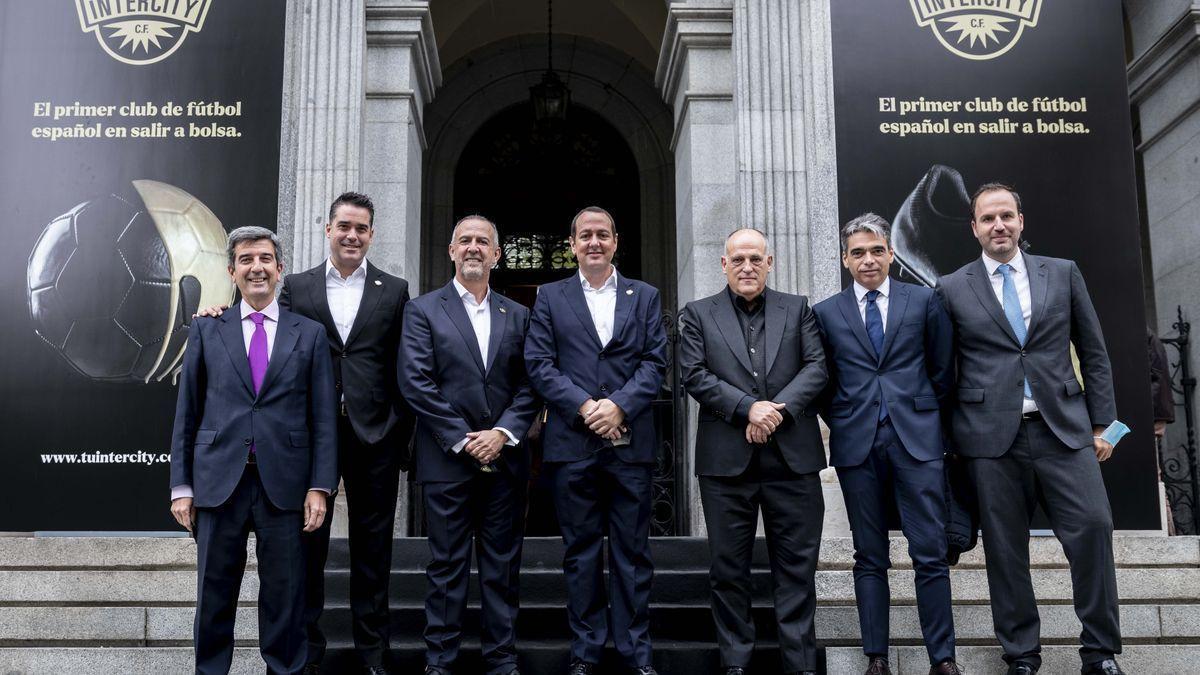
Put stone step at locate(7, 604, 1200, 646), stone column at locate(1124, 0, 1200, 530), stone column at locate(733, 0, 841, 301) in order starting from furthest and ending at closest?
stone column at locate(1124, 0, 1200, 530) < stone column at locate(733, 0, 841, 301) < stone step at locate(7, 604, 1200, 646)

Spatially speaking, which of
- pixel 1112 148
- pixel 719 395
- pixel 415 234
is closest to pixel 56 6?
pixel 415 234

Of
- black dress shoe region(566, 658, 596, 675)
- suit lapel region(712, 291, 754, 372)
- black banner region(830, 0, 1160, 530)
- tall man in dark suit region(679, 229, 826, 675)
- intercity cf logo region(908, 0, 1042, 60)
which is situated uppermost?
intercity cf logo region(908, 0, 1042, 60)

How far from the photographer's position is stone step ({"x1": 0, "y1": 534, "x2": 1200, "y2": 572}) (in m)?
6.08

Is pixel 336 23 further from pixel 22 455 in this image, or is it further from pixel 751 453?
pixel 751 453

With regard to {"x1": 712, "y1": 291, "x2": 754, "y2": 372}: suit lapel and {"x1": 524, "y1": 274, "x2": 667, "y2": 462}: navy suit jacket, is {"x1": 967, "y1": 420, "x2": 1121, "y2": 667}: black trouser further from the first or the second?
{"x1": 524, "y1": 274, "x2": 667, "y2": 462}: navy suit jacket

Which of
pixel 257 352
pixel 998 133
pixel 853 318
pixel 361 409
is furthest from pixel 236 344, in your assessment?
pixel 998 133

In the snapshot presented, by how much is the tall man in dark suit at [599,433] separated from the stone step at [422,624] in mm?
666

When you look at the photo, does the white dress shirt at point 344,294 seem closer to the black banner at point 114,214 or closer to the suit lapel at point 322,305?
the suit lapel at point 322,305

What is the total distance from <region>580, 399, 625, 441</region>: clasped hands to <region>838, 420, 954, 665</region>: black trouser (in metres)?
1.11

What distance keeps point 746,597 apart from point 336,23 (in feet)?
16.9

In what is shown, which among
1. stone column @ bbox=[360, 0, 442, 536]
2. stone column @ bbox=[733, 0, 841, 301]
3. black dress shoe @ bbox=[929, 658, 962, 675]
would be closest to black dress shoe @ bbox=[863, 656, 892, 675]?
black dress shoe @ bbox=[929, 658, 962, 675]

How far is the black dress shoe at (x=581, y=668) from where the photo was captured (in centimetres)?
463

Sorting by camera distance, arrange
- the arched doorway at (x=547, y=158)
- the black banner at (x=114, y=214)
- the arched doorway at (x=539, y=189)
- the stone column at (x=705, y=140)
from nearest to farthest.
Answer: the black banner at (x=114, y=214) → the stone column at (x=705, y=140) → the arched doorway at (x=547, y=158) → the arched doorway at (x=539, y=189)

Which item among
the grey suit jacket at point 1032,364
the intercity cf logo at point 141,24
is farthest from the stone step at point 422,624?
the intercity cf logo at point 141,24
